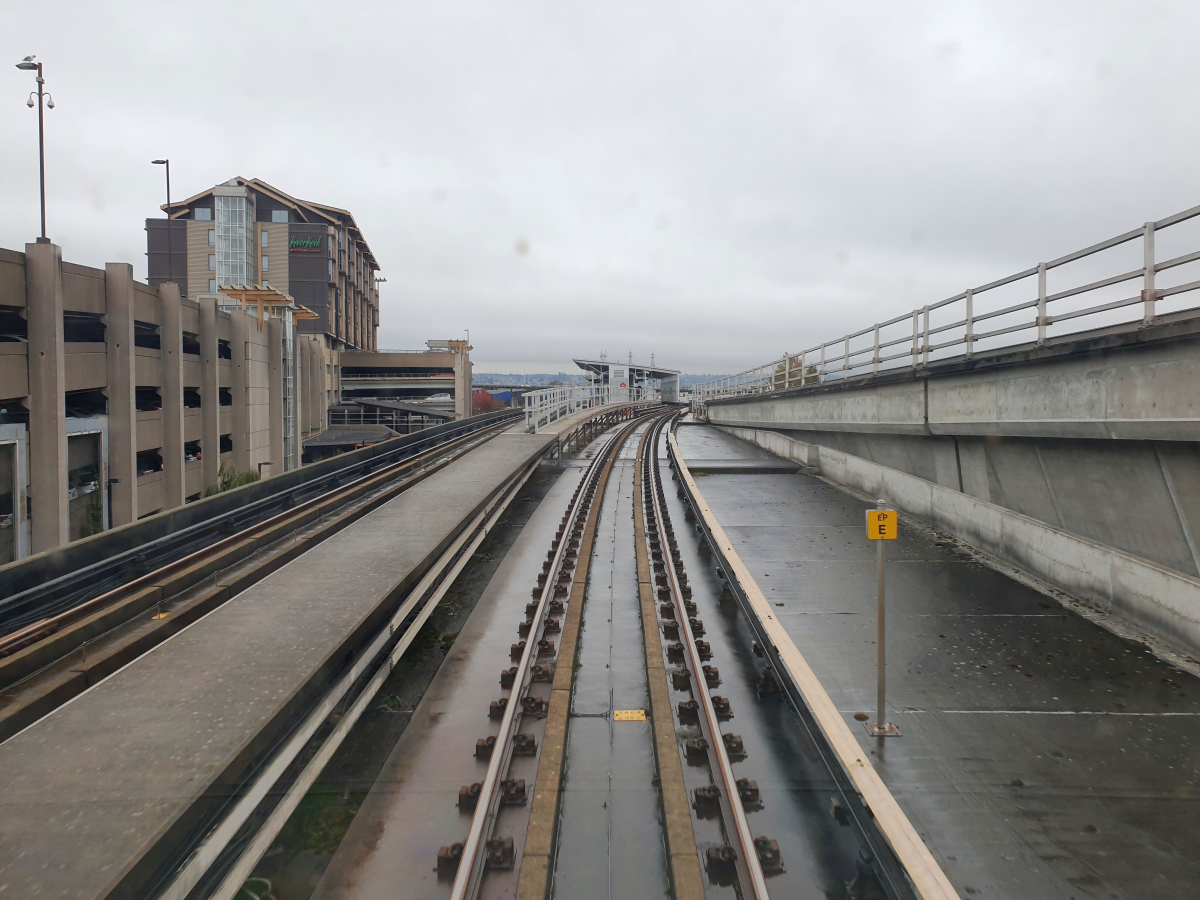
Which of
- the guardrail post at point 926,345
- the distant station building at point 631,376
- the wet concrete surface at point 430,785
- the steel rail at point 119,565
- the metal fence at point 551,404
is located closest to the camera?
the wet concrete surface at point 430,785

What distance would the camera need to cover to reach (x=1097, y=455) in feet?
22.8

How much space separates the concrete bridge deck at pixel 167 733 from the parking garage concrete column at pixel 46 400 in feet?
36.3

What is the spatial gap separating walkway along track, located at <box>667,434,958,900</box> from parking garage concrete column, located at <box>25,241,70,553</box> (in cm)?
1513

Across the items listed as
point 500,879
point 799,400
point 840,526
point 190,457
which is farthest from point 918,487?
point 190,457

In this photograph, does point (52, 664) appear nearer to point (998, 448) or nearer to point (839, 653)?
point (839, 653)

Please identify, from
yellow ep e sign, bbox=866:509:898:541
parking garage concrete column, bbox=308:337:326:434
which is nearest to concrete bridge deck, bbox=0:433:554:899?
yellow ep e sign, bbox=866:509:898:541

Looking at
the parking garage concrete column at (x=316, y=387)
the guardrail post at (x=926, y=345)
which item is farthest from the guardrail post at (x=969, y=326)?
the parking garage concrete column at (x=316, y=387)

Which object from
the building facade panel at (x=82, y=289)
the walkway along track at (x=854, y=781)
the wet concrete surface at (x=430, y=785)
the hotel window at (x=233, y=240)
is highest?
the hotel window at (x=233, y=240)

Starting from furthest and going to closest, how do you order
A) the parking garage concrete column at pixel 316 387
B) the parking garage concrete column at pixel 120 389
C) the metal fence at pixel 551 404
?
the parking garage concrete column at pixel 316 387 → the metal fence at pixel 551 404 → the parking garage concrete column at pixel 120 389

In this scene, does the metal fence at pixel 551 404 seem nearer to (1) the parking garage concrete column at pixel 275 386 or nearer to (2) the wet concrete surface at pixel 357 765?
(1) the parking garage concrete column at pixel 275 386

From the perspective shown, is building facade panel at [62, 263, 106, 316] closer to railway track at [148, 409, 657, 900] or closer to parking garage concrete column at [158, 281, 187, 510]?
parking garage concrete column at [158, 281, 187, 510]

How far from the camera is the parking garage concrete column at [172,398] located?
20.0 meters

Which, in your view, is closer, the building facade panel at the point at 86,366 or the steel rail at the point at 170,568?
the steel rail at the point at 170,568

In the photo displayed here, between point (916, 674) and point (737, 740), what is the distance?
1.94 meters
